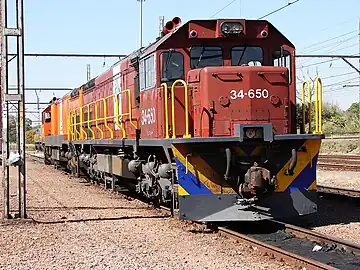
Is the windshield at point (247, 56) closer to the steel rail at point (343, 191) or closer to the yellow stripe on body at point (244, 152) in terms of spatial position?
the yellow stripe on body at point (244, 152)

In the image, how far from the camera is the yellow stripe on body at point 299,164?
9.53 metres

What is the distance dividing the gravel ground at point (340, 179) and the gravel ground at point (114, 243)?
24.1 ft

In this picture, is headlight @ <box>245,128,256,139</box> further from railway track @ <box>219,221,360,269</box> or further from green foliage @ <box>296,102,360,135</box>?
green foliage @ <box>296,102,360,135</box>

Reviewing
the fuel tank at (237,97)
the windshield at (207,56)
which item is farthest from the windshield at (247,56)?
the fuel tank at (237,97)

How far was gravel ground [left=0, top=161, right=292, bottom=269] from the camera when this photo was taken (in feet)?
23.9

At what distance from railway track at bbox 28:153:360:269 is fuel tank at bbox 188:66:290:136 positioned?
161 cm

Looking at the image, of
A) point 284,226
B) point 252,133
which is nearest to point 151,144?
point 252,133

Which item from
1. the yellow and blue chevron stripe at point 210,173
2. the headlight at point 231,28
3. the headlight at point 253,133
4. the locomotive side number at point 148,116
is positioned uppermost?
the headlight at point 231,28

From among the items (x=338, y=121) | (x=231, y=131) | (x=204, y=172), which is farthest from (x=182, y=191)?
(x=338, y=121)

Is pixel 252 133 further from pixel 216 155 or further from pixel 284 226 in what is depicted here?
pixel 284 226

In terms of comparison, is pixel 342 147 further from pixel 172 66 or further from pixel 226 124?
pixel 226 124

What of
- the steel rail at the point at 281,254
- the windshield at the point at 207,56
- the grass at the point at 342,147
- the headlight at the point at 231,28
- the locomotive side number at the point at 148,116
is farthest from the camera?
the grass at the point at 342,147

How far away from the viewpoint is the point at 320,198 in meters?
13.9

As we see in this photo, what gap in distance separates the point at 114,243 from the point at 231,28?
162 inches
